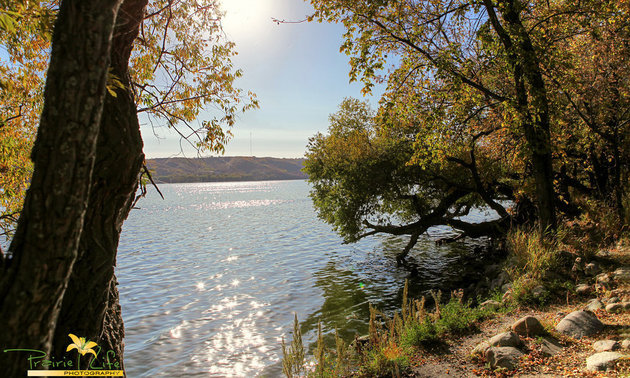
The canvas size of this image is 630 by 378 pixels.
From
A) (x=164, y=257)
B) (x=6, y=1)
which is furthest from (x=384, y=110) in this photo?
(x=164, y=257)

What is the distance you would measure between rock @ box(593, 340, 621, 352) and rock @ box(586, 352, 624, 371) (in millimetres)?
336

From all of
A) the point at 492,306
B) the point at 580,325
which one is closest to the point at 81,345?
the point at 580,325

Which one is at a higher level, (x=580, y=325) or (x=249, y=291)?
(x=580, y=325)

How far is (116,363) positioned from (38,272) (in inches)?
88.1

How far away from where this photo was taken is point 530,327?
629cm

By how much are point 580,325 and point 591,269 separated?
3552mm

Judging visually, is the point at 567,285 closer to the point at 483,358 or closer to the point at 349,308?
the point at 483,358

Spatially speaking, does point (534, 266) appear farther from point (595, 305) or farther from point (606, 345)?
point (606, 345)

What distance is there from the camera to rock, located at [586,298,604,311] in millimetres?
6907

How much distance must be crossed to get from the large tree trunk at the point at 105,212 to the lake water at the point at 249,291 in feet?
21.8

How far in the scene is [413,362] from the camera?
6.20 metres

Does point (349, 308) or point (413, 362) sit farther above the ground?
point (413, 362)

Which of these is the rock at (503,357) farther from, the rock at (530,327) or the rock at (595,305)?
the rock at (595,305)

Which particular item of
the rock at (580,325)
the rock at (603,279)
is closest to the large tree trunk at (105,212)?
the rock at (580,325)
